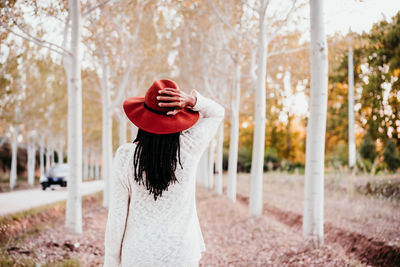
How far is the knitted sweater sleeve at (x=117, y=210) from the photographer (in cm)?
193

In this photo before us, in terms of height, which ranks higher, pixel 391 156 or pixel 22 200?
pixel 391 156

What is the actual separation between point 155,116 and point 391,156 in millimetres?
11005

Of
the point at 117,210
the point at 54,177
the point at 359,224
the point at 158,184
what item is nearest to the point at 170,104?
the point at 158,184

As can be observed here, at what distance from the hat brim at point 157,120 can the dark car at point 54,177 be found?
17.8 metres

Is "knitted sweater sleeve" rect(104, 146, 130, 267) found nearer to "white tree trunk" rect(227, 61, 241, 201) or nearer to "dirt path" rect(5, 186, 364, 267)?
"dirt path" rect(5, 186, 364, 267)

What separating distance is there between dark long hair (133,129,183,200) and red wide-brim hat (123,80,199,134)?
0.08 meters

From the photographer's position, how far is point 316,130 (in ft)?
16.8

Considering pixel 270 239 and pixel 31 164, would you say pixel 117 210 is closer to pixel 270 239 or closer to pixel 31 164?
pixel 270 239

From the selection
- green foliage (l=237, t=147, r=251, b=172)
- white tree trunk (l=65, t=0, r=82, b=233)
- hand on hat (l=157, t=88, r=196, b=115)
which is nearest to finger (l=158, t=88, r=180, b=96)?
hand on hat (l=157, t=88, r=196, b=115)

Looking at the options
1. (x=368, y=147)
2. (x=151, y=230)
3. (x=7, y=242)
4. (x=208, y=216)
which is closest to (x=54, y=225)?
(x=7, y=242)

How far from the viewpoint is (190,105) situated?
1.99 m

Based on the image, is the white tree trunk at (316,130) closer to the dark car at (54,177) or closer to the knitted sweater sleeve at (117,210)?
the knitted sweater sleeve at (117,210)


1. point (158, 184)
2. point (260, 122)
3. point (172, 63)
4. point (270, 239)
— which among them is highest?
point (172, 63)

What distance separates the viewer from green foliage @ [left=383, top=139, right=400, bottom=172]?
10305 mm
